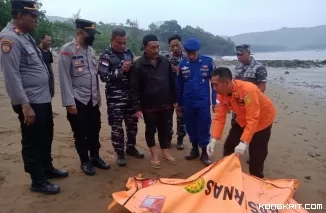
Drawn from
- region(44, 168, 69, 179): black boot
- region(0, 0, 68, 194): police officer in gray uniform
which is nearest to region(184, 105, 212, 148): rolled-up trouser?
region(44, 168, 69, 179): black boot

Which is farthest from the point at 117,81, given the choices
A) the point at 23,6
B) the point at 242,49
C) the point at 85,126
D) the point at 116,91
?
the point at 242,49

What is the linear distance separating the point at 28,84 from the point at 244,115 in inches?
92.4

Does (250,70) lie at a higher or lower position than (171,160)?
higher

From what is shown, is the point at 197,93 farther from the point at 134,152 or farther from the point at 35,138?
the point at 35,138

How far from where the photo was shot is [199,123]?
466 cm

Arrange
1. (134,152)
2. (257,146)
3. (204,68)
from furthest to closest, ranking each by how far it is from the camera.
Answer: (134,152)
(204,68)
(257,146)

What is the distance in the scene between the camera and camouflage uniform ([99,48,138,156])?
4.12m

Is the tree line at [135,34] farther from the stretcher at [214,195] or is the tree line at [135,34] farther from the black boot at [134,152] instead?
the stretcher at [214,195]

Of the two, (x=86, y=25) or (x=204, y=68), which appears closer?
(x=86, y=25)

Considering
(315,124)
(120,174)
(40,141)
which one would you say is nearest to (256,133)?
(120,174)

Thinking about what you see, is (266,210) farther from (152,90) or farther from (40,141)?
(40,141)

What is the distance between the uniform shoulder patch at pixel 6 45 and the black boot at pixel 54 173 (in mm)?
1557

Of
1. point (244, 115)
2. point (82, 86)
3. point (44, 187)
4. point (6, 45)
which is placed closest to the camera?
point (6, 45)

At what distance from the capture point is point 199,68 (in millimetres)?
4555
